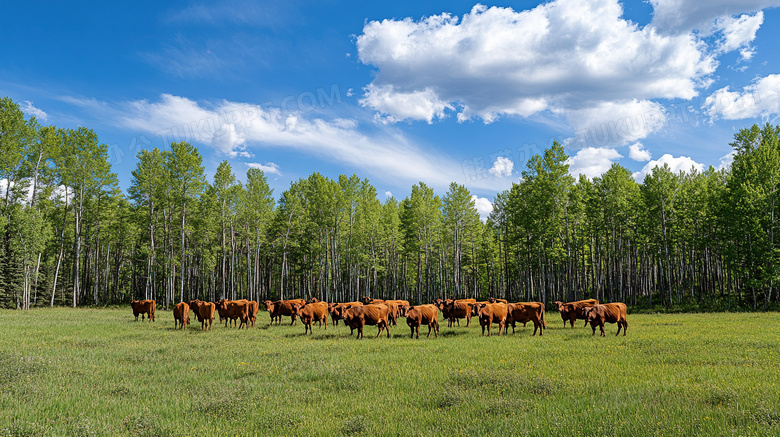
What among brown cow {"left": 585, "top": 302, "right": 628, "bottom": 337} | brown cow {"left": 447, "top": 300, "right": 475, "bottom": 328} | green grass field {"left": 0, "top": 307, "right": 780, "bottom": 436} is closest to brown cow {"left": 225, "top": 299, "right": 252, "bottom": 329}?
green grass field {"left": 0, "top": 307, "right": 780, "bottom": 436}

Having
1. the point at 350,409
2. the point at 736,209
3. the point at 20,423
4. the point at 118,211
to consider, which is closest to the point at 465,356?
the point at 350,409

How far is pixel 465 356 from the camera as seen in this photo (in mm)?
13820

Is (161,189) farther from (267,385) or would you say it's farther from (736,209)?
(736,209)

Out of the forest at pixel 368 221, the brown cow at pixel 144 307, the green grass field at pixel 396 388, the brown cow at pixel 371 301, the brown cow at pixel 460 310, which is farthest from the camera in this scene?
the forest at pixel 368 221

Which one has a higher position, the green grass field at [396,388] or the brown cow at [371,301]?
the green grass field at [396,388]

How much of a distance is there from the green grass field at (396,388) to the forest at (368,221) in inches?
1027

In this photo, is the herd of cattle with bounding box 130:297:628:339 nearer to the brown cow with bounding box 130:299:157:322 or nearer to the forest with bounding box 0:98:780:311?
the brown cow with bounding box 130:299:157:322

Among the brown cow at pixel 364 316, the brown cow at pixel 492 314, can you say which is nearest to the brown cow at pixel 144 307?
the brown cow at pixel 364 316

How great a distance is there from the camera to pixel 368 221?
53.5 meters

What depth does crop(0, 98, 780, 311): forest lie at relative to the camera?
123 feet

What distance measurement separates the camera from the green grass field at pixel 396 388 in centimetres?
698

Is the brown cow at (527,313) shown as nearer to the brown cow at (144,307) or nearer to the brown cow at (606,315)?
the brown cow at (606,315)

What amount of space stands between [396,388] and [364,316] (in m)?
11.5

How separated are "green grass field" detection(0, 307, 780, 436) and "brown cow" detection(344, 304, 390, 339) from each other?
14.2ft
